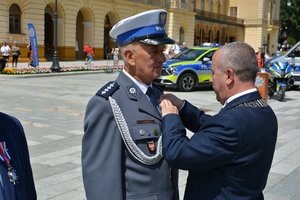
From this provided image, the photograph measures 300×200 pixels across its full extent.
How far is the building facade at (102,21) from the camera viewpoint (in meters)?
28.2

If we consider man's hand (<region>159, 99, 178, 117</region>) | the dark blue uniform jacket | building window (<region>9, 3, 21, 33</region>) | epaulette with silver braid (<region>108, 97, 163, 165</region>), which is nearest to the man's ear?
the dark blue uniform jacket

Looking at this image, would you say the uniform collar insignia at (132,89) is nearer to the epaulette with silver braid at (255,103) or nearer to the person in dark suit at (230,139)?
the person in dark suit at (230,139)

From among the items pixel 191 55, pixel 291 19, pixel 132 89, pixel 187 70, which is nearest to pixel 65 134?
pixel 132 89

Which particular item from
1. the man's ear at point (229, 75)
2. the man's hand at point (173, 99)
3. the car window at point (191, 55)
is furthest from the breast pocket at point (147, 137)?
the car window at point (191, 55)

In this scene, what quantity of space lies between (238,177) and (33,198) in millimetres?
980

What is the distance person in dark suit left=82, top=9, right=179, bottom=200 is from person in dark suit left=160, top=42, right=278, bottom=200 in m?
0.14

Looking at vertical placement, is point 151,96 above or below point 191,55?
below

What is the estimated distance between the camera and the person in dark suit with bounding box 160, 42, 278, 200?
6.44ft

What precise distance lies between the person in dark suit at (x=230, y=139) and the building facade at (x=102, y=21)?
830 inches

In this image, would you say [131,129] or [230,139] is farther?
[131,129]

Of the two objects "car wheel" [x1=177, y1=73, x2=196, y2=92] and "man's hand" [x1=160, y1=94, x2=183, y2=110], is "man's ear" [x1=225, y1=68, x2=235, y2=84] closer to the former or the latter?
"man's hand" [x1=160, y1=94, x2=183, y2=110]

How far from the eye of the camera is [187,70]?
14711mm

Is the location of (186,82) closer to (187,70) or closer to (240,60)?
(187,70)

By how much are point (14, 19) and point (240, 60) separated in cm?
2836
